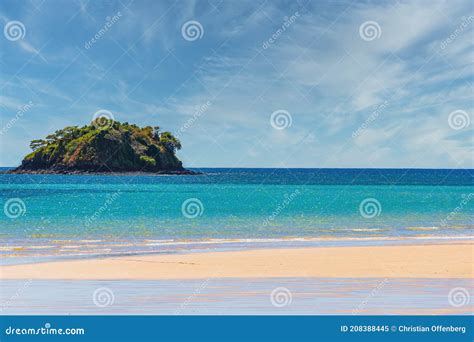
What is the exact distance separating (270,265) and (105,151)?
434 feet

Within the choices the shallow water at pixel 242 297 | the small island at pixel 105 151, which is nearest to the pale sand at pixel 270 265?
the shallow water at pixel 242 297

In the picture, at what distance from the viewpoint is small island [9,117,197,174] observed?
137000 mm

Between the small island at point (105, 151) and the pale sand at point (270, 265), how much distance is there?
11798 cm

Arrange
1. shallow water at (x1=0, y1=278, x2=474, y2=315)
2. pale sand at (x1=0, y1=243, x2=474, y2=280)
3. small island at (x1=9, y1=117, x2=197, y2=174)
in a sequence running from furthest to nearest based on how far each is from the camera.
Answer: small island at (x1=9, y1=117, x2=197, y2=174), pale sand at (x1=0, y1=243, x2=474, y2=280), shallow water at (x1=0, y1=278, x2=474, y2=315)

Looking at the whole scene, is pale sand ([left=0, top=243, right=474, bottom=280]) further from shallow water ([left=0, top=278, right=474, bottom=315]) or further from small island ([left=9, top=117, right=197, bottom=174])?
small island ([left=9, top=117, right=197, bottom=174])

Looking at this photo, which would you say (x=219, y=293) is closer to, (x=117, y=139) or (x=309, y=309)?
(x=309, y=309)

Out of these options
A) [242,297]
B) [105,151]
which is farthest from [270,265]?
[105,151]

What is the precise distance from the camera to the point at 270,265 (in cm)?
1362

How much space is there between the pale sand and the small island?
387 ft

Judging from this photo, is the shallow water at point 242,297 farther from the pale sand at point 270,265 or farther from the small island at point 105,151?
the small island at point 105,151

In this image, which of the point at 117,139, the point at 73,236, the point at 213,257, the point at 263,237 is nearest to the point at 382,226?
the point at 263,237

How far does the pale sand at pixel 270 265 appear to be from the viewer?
12.1 meters

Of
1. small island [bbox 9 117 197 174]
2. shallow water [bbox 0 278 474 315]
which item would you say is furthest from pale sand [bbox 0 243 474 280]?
small island [bbox 9 117 197 174]

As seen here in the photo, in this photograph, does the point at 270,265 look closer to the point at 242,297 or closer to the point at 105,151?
the point at 242,297
